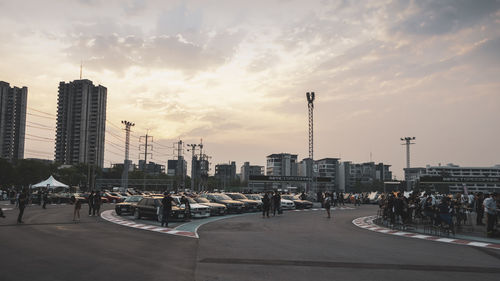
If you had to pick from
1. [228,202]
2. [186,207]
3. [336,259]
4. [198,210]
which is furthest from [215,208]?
[336,259]

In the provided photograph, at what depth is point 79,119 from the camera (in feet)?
548

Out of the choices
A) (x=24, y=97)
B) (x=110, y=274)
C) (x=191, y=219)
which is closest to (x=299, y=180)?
(x=191, y=219)

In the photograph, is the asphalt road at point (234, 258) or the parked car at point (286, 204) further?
the parked car at point (286, 204)

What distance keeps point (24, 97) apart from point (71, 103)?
76.3 feet

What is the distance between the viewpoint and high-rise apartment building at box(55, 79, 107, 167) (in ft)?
527

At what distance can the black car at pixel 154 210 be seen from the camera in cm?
2153

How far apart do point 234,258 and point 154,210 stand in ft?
43.5

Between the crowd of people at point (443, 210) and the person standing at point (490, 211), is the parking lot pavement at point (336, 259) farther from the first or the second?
the person standing at point (490, 211)

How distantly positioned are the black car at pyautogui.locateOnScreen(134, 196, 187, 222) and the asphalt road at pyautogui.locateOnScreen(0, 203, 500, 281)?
235 inches

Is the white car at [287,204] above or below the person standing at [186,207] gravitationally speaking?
below

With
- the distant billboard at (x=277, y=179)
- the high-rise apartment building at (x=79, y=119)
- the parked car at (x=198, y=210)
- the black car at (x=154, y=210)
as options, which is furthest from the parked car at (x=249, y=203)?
the high-rise apartment building at (x=79, y=119)

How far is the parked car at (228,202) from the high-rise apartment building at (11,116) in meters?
132

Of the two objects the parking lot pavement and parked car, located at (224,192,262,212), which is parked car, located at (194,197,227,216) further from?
the parking lot pavement

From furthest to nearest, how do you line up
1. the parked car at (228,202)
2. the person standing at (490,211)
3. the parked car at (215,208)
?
the parked car at (228,202) < the parked car at (215,208) < the person standing at (490,211)
